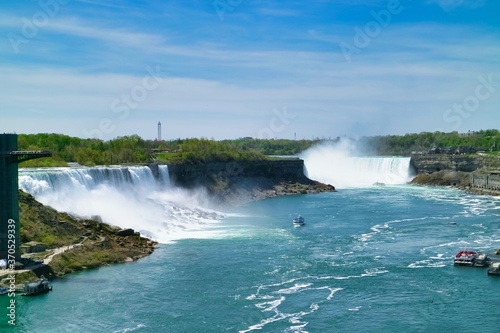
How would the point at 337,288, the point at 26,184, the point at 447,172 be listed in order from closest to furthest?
the point at 337,288
the point at 26,184
the point at 447,172

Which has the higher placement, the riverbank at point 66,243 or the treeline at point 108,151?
the treeline at point 108,151

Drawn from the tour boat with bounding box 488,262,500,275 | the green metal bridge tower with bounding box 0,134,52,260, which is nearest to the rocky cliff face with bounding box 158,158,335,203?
the green metal bridge tower with bounding box 0,134,52,260

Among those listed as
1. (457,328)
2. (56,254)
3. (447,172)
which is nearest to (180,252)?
(56,254)

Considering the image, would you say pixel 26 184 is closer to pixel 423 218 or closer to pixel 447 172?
pixel 423 218

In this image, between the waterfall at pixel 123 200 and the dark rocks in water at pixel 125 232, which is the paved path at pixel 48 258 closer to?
the dark rocks in water at pixel 125 232

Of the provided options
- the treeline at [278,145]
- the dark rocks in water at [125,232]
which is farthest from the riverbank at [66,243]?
the treeline at [278,145]

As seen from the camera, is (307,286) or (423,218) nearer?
(307,286)

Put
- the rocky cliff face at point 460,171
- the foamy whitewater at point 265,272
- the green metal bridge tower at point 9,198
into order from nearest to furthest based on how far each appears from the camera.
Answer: the foamy whitewater at point 265,272 < the green metal bridge tower at point 9,198 < the rocky cliff face at point 460,171
